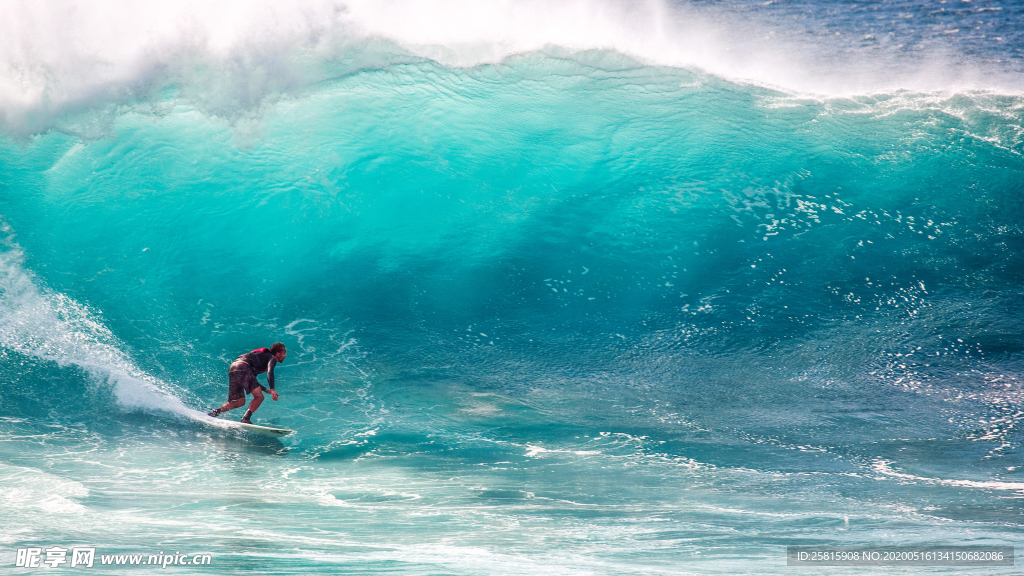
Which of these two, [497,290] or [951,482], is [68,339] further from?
[951,482]

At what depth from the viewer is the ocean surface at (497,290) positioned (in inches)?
213

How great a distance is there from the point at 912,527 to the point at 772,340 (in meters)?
3.18

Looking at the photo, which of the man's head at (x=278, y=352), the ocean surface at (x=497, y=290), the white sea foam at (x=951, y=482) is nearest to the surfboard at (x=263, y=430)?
the ocean surface at (x=497, y=290)

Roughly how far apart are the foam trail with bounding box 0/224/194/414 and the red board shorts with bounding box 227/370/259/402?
2.47 ft

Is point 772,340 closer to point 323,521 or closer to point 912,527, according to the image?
point 912,527

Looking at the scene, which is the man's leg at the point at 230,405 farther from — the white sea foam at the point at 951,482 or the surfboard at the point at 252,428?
the white sea foam at the point at 951,482

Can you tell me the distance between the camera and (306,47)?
1027 cm

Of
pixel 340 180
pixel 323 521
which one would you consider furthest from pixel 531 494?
pixel 340 180

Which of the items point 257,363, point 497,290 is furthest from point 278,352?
point 497,290

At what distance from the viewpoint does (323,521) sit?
17.3 ft

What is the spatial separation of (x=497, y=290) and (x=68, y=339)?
484cm

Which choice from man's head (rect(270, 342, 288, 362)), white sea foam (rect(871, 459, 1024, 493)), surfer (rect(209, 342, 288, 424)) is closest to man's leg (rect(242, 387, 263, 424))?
surfer (rect(209, 342, 288, 424))

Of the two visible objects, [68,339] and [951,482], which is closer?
[951,482]

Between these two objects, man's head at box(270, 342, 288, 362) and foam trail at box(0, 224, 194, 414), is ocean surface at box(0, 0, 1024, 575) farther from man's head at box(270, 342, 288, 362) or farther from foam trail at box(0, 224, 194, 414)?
man's head at box(270, 342, 288, 362)
